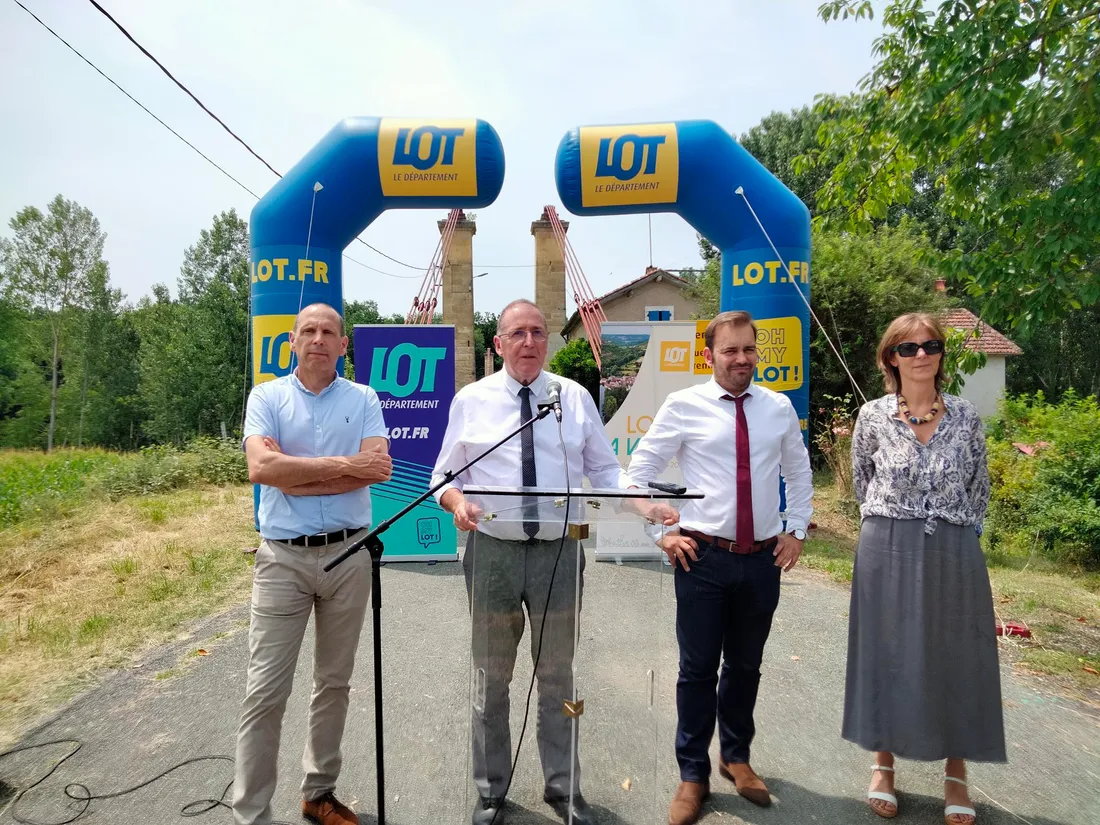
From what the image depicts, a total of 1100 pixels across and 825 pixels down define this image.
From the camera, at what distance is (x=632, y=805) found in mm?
2275

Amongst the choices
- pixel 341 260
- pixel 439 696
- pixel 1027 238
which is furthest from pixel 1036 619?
pixel 341 260

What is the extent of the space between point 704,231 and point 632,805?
5614 millimetres

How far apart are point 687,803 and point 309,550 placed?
179 cm

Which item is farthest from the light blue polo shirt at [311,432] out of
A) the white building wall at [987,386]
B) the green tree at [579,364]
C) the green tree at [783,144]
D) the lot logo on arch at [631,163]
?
the green tree at [783,144]

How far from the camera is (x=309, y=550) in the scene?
267cm

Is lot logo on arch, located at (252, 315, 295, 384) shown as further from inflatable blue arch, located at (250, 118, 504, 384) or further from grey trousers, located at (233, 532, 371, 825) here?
grey trousers, located at (233, 532, 371, 825)

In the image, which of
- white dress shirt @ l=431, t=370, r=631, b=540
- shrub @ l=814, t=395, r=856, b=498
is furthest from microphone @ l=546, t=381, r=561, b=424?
shrub @ l=814, t=395, r=856, b=498

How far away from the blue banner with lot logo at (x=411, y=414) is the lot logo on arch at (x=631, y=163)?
2.05 m

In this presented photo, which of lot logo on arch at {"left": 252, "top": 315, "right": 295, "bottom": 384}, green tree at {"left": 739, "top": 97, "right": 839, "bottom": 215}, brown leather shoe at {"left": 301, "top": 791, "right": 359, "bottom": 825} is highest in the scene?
green tree at {"left": 739, "top": 97, "right": 839, "bottom": 215}

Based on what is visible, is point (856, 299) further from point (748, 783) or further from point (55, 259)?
point (55, 259)

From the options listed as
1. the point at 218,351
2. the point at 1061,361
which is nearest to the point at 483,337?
the point at 218,351

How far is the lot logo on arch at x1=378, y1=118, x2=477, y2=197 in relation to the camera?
253 inches

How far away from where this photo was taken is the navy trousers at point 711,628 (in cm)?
275

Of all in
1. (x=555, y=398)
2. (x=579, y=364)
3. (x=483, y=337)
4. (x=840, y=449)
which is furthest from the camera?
(x=483, y=337)
